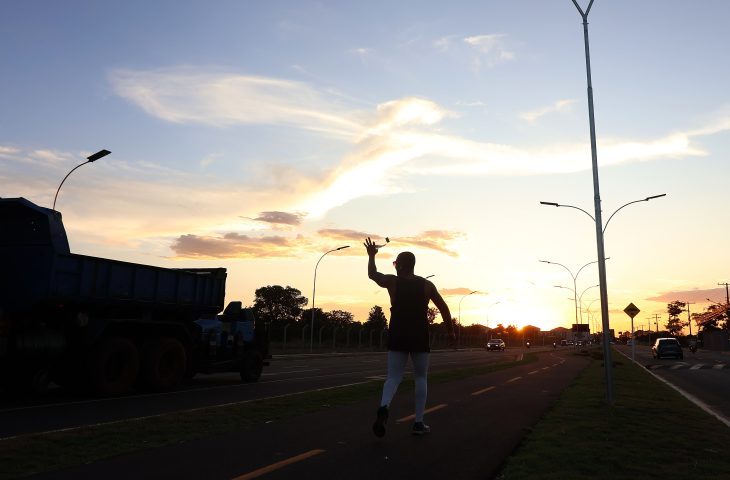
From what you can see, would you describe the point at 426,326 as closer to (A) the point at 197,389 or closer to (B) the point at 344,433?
(B) the point at 344,433

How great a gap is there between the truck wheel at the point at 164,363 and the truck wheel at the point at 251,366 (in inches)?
92.5

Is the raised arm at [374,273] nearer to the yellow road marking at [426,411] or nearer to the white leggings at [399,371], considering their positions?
the white leggings at [399,371]

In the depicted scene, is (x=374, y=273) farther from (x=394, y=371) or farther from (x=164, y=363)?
(x=164, y=363)

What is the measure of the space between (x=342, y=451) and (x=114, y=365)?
8.44 meters

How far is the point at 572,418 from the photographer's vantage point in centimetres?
951

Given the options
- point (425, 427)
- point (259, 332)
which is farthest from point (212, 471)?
point (259, 332)

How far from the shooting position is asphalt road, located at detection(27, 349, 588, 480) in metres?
5.64

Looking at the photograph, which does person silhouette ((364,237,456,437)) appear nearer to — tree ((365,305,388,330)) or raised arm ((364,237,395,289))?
raised arm ((364,237,395,289))

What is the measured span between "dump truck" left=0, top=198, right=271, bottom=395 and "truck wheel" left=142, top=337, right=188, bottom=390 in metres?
0.02

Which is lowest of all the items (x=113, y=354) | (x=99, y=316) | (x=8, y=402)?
(x=8, y=402)

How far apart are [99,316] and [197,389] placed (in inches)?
122

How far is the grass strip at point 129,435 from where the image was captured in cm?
600

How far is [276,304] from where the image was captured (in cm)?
15000

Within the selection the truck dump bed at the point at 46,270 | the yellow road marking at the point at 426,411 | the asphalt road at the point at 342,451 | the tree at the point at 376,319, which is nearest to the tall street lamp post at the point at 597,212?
the asphalt road at the point at 342,451
